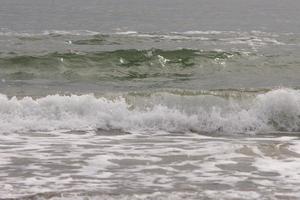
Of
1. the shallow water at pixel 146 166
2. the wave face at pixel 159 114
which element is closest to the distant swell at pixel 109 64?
the wave face at pixel 159 114

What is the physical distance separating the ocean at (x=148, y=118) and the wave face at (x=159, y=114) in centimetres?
2

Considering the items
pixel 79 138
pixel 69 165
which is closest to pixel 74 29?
pixel 79 138

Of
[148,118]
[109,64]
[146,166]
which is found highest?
[109,64]

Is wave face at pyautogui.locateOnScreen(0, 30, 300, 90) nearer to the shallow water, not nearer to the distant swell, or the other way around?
the distant swell

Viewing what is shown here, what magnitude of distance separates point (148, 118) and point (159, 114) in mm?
234

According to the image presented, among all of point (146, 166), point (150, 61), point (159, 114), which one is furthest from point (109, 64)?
point (146, 166)

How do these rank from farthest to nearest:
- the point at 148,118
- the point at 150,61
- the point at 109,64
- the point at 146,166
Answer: the point at 150,61
the point at 109,64
the point at 148,118
the point at 146,166

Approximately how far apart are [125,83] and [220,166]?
805cm

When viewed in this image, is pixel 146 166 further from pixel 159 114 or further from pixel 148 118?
pixel 159 114

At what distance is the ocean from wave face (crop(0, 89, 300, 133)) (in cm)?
2

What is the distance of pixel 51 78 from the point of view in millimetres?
16234

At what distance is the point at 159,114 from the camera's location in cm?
1089

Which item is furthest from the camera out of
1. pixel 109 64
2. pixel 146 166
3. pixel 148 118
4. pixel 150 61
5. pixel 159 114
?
pixel 150 61

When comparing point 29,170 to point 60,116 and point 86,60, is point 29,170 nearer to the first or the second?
point 60,116
